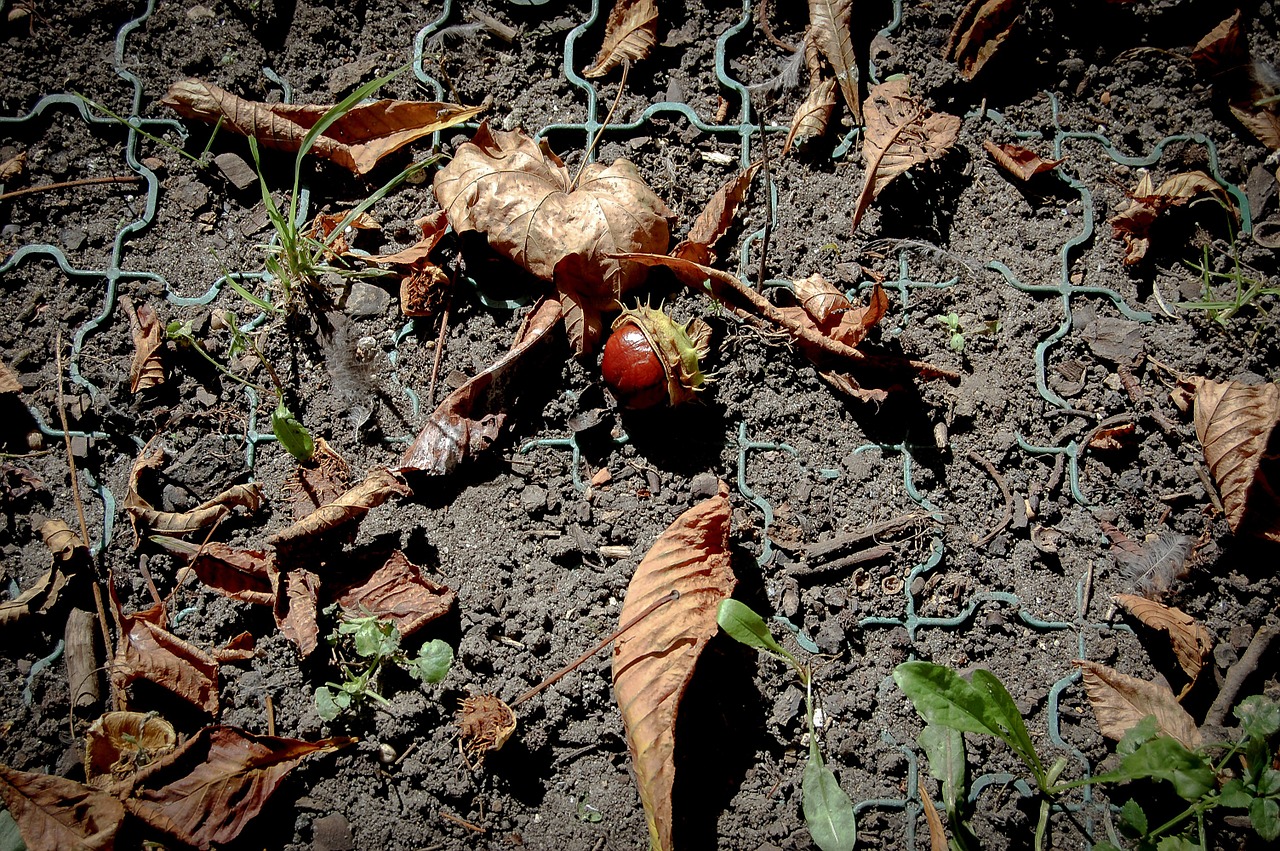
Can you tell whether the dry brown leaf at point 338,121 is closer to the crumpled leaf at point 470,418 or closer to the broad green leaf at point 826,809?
the crumpled leaf at point 470,418

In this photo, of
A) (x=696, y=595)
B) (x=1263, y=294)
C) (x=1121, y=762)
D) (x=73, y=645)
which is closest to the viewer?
(x=1121, y=762)

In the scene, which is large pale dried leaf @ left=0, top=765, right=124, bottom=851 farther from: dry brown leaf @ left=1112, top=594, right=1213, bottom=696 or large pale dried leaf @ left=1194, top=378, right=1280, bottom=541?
large pale dried leaf @ left=1194, top=378, right=1280, bottom=541

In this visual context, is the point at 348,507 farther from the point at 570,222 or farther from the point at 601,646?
the point at 570,222

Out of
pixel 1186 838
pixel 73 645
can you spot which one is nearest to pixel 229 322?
pixel 73 645

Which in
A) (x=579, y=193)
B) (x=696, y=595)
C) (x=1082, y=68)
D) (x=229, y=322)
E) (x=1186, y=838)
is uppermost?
(x=1082, y=68)

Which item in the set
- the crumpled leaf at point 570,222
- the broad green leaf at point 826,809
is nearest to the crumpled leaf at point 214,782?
the broad green leaf at point 826,809

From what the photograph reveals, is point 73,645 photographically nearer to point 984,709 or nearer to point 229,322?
point 229,322

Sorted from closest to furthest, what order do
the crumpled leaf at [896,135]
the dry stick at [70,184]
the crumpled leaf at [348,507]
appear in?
the crumpled leaf at [348,507] → the crumpled leaf at [896,135] → the dry stick at [70,184]
